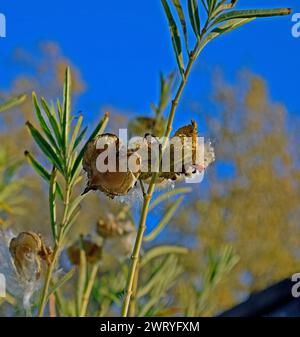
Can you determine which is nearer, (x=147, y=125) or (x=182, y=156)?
(x=182, y=156)

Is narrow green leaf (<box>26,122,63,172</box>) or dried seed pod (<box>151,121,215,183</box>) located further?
narrow green leaf (<box>26,122,63,172</box>)

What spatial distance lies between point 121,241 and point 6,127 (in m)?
4.29

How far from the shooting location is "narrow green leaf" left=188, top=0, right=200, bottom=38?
0.65m

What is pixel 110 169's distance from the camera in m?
0.59

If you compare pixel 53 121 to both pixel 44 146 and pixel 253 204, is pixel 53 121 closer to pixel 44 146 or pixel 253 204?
pixel 44 146

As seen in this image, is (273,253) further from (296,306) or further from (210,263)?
(210,263)

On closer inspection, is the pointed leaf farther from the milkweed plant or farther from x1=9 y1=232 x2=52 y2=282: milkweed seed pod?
x1=9 y1=232 x2=52 y2=282: milkweed seed pod

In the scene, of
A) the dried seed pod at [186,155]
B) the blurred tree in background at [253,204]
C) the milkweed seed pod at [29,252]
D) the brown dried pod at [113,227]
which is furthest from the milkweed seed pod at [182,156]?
→ the blurred tree in background at [253,204]

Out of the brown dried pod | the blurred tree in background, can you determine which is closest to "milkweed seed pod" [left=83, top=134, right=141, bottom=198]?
the brown dried pod

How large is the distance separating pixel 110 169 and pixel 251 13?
172mm

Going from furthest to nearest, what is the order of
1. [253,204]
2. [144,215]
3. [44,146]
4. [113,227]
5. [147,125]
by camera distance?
[253,204] < [113,227] < [147,125] < [44,146] < [144,215]

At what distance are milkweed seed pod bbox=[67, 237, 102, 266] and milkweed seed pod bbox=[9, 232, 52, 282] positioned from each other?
345 mm

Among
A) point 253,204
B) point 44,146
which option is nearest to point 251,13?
point 44,146

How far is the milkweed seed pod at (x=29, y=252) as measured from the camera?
2.12ft
